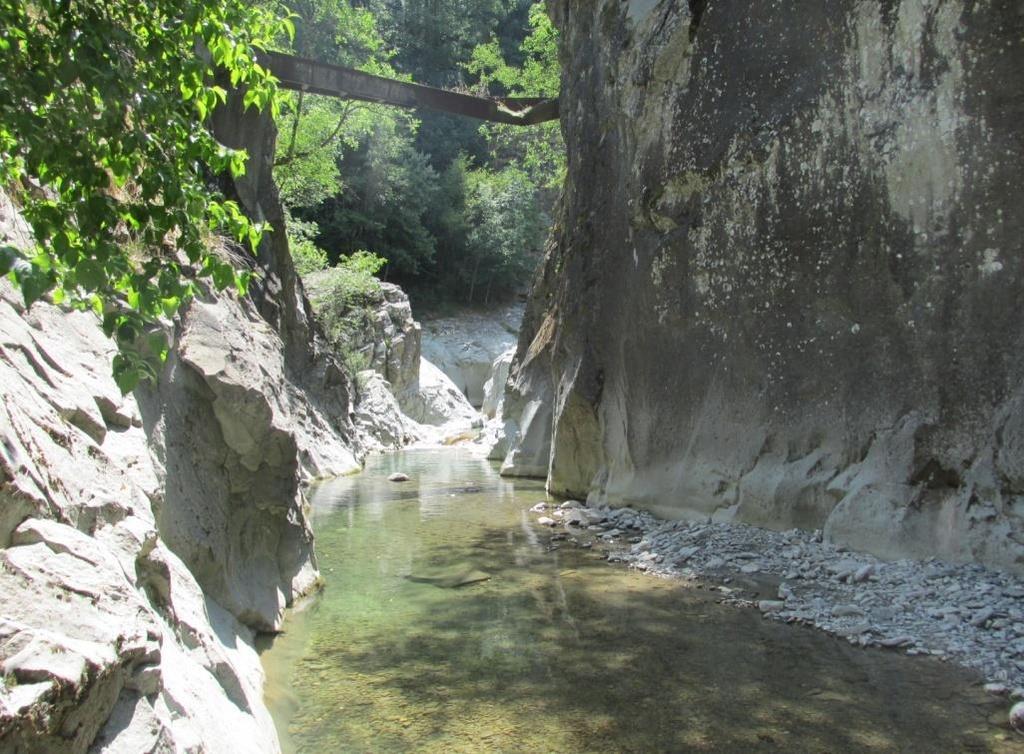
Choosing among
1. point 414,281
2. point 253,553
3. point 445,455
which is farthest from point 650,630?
point 414,281

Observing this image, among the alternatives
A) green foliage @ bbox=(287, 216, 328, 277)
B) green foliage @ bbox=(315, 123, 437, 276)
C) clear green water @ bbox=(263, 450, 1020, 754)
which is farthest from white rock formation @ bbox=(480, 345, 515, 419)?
clear green water @ bbox=(263, 450, 1020, 754)

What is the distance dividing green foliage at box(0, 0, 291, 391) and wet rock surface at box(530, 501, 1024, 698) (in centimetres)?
544

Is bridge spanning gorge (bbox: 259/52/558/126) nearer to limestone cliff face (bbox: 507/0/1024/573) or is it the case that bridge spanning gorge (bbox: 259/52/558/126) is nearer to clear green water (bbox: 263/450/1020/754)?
limestone cliff face (bbox: 507/0/1024/573)

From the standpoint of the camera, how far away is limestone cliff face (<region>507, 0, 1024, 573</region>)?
25.3 feet

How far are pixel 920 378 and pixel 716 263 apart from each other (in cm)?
335

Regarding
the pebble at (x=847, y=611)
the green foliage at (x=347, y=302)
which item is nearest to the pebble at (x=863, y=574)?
the pebble at (x=847, y=611)

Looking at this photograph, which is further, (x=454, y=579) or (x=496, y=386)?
(x=496, y=386)

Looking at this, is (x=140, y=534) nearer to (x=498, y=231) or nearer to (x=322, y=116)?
(x=322, y=116)

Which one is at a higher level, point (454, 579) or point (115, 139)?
point (115, 139)

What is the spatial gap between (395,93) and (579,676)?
589 inches

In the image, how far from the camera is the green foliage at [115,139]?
235 cm

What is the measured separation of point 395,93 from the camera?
1791 cm

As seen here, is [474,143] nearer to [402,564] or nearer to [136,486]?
[402,564]

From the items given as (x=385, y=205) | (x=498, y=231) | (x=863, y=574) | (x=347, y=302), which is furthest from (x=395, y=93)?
(x=498, y=231)
